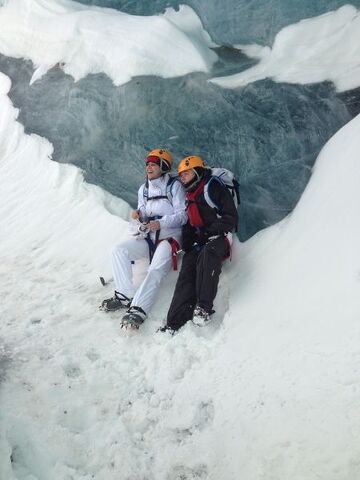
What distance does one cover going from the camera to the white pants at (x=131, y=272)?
5.44m

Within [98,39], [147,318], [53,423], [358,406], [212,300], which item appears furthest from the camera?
[98,39]

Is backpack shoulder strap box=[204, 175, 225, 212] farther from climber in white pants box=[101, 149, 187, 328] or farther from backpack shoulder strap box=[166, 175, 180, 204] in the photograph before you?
backpack shoulder strap box=[166, 175, 180, 204]

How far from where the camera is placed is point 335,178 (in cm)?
531

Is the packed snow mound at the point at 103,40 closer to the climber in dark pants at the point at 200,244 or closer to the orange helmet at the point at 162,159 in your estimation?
the orange helmet at the point at 162,159

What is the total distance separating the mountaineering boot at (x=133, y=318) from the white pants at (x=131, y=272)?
8 cm

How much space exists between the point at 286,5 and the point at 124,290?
5.13 metres

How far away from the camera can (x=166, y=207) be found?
20.2 ft

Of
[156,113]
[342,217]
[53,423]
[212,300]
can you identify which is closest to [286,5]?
[156,113]

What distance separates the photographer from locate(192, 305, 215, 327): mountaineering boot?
496 centimetres

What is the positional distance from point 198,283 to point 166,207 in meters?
1.40

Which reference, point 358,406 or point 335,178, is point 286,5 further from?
point 358,406

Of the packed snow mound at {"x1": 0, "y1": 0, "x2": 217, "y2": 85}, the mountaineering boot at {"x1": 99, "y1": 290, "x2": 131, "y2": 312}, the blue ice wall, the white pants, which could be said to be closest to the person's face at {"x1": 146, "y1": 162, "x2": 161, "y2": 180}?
the white pants

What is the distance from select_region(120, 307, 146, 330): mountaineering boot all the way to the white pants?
0.27 feet

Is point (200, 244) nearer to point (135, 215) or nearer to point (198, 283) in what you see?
point (198, 283)
